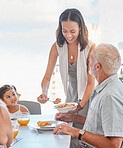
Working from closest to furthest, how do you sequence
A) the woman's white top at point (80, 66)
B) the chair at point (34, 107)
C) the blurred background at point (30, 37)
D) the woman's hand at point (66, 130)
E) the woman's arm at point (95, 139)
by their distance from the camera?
the woman's arm at point (95, 139) < the woman's hand at point (66, 130) < the woman's white top at point (80, 66) < the chair at point (34, 107) < the blurred background at point (30, 37)

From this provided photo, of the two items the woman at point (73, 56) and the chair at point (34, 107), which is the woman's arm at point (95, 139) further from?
the chair at point (34, 107)

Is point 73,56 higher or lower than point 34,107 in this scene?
higher

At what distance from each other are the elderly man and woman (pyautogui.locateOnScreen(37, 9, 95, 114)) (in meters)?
0.59

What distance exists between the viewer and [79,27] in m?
2.16

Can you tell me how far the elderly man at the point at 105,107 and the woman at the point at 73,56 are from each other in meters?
0.59

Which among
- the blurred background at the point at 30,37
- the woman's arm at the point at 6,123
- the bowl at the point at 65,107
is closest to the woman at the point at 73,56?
the bowl at the point at 65,107

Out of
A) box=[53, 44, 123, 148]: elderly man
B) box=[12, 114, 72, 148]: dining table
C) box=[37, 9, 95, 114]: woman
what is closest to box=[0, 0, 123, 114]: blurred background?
box=[37, 9, 95, 114]: woman

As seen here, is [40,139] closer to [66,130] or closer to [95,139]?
[66,130]

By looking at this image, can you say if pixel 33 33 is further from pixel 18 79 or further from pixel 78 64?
pixel 78 64

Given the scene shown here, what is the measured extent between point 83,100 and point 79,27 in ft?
2.00

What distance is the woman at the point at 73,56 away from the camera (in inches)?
82.6

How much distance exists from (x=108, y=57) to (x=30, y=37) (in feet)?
11.6

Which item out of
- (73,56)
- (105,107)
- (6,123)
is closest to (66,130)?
(105,107)

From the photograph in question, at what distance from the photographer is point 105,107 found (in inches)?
53.3
